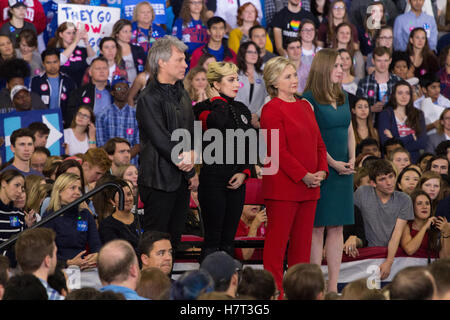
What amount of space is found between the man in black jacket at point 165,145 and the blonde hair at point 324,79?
0.98 m

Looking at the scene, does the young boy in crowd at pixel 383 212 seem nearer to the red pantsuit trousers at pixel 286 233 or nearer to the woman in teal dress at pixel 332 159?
the woman in teal dress at pixel 332 159

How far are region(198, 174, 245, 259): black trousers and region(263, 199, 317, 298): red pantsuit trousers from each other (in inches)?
9.5

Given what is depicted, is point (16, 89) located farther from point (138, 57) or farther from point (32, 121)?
point (138, 57)

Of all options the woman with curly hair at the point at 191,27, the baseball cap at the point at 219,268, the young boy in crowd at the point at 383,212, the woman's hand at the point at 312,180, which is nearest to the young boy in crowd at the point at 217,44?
the woman with curly hair at the point at 191,27

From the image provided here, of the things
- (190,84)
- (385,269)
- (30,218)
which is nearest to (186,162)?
(30,218)

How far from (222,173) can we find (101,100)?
4.75 m

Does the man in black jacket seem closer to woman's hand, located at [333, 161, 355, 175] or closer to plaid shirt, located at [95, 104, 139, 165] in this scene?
woman's hand, located at [333, 161, 355, 175]

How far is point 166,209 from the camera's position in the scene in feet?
19.4

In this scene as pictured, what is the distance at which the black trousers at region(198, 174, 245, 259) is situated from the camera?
611 cm

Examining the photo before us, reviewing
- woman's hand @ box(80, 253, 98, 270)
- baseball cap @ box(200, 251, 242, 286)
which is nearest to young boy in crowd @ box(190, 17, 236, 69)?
woman's hand @ box(80, 253, 98, 270)

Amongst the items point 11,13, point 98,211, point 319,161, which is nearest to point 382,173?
point 319,161

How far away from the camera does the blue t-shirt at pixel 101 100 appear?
1054cm

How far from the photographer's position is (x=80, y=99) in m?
10.4
